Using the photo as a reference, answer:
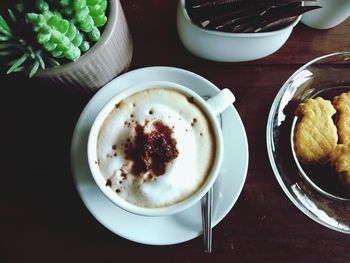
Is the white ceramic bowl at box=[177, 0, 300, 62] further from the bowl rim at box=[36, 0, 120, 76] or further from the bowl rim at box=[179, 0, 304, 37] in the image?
the bowl rim at box=[36, 0, 120, 76]

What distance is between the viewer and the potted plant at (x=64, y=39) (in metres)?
0.60

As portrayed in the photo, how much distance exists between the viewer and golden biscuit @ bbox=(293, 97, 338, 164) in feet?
2.82

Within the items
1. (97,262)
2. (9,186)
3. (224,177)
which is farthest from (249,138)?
(9,186)

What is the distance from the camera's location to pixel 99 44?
695 millimetres

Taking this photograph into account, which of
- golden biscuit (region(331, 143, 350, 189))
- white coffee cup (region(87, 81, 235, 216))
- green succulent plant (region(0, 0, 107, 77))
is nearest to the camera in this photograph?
green succulent plant (region(0, 0, 107, 77))

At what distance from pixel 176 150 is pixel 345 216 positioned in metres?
0.45

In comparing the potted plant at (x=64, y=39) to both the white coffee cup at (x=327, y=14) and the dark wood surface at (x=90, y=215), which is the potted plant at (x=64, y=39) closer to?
the dark wood surface at (x=90, y=215)

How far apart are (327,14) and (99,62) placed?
0.53 meters

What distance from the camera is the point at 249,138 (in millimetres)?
878

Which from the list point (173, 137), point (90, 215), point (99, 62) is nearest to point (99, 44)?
point (99, 62)

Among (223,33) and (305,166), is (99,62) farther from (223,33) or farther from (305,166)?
(305,166)

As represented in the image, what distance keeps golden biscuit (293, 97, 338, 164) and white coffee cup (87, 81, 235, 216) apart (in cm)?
23

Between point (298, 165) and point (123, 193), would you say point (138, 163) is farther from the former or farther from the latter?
point (298, 165)

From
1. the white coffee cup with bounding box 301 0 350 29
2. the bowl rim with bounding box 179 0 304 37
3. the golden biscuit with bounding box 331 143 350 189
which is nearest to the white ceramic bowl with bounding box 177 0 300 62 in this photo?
the bowl rim with bounding box 179 0 304 37
